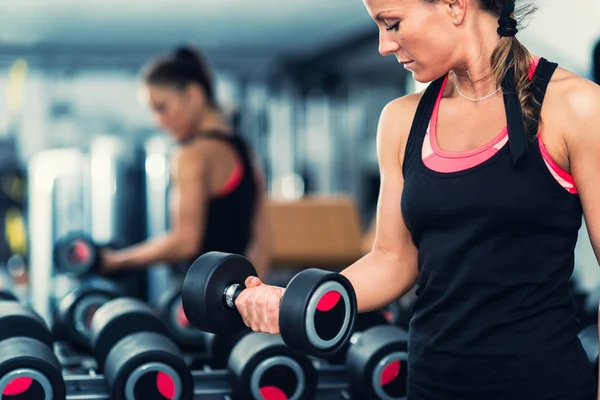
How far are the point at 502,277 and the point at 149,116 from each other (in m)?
7.71

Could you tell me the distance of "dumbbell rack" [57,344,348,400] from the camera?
63.6 inches

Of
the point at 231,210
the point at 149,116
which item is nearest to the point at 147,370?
the point at 231,210

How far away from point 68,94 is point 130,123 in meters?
0.67

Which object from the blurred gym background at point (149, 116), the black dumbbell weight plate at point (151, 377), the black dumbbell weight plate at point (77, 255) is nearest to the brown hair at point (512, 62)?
the black dumbbell weight plate at point (151, 377)

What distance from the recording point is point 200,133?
231 cm

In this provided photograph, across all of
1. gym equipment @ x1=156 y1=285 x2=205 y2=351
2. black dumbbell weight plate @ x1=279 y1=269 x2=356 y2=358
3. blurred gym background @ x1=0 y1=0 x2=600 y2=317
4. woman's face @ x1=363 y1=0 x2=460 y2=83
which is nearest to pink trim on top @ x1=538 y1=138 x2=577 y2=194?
woman's face @ x1=363 y1=0 x2=460 y2=83

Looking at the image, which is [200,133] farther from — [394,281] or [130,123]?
[130,123]

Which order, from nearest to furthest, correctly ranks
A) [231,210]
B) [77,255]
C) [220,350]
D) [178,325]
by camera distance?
1. [220,350]
2. [231,210]
3. [178,325]
4. [77,255]

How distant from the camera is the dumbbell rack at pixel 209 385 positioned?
162 cm

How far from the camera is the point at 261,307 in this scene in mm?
1084

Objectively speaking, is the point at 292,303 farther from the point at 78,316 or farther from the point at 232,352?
the point at 78,316

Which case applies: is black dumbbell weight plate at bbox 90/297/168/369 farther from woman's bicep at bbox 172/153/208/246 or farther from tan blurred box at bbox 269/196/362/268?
tan blurred box at bbox 269/196/362/268

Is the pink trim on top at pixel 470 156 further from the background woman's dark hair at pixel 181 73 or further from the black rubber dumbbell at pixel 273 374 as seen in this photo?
the background woman's dark hair at pixel 181 73

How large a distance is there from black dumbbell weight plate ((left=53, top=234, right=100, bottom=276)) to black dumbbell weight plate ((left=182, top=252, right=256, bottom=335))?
1.57 metres
